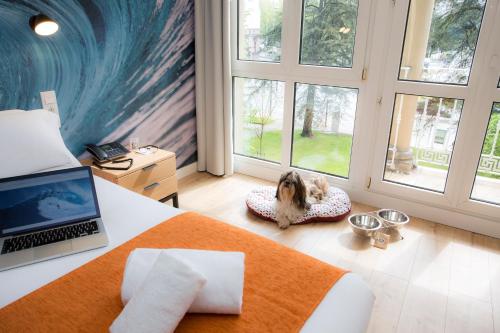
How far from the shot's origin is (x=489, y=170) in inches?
108

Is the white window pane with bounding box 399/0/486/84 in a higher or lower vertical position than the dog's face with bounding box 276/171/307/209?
higher

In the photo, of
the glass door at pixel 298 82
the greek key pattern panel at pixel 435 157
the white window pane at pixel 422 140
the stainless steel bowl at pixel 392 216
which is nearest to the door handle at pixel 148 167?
the glass door at pixel 298 82

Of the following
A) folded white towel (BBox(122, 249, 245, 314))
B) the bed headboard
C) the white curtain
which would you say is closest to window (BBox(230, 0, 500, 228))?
the white curtain

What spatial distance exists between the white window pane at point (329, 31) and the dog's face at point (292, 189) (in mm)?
1074

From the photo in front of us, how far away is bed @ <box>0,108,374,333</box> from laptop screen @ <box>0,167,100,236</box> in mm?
151

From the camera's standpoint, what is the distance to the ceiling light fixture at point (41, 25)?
6.85 ft

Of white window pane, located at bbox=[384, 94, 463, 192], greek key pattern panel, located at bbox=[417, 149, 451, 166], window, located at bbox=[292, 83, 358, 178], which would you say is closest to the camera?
white window pane, located at bbox=[384, 94, 463, 192]

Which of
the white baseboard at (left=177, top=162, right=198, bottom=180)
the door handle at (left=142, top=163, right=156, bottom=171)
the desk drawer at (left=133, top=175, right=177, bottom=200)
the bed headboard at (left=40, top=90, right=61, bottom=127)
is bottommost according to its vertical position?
the white baseboard at (left=177, top=162, right=198, bottom=180)

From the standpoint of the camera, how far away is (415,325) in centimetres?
193

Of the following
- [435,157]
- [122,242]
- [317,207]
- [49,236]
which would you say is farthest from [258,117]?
[49,236]

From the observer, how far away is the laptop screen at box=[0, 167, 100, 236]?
5.19ft

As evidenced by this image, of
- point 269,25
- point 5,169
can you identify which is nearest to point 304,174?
point 269,25

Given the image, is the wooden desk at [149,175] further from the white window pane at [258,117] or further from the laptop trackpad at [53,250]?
the white window pane at [258,117]

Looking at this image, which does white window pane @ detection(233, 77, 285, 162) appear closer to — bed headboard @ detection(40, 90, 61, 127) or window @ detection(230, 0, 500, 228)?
window @ detection(230, 0, 500, 228)
